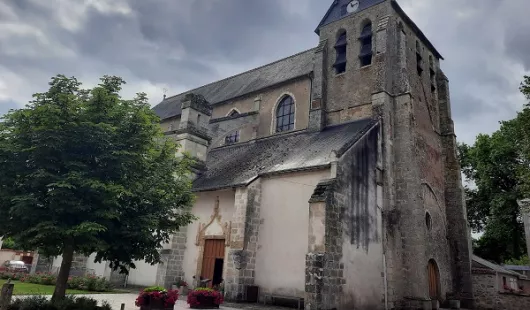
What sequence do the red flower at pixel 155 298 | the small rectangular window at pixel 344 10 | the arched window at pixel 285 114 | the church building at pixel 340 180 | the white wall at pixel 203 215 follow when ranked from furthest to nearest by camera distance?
the arched window at pixel 285 114
the small rectangular window at pixel 344 10
the white wall at pixel 203 215
the church building at pixel 340 180
the red flower at pixel 155 298

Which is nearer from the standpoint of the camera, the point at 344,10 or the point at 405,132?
the point at 405,132

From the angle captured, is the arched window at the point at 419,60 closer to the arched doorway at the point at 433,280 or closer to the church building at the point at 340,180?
the church building at the point at 340,180

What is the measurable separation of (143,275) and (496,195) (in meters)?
24.1

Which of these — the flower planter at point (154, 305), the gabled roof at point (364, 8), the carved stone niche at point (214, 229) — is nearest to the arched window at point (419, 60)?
the gabled roof at point (364, 8)

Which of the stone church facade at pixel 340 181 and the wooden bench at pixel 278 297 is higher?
the stone church facade at pixel 340 181

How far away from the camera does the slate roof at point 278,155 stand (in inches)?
602

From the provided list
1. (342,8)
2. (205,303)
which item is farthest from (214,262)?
(342,8)

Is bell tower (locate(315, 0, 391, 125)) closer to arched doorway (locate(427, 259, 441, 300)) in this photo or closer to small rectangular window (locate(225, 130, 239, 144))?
small rectangular window (locate(225, 130, 239, 144))

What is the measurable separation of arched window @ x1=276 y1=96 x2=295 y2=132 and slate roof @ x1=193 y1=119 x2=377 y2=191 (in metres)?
1.70

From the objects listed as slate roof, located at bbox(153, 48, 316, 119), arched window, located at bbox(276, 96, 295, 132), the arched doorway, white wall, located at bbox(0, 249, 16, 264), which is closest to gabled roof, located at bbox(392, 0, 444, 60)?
slate roof, located at bbox(153, 48, 316, 119)

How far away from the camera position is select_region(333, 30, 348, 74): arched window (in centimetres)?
2081

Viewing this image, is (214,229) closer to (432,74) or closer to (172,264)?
(172,264)

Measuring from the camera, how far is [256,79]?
85.8ft

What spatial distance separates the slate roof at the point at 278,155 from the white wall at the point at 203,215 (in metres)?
0.59
